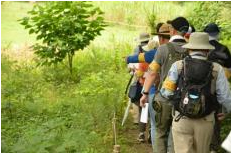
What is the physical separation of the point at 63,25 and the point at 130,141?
3.60 meters

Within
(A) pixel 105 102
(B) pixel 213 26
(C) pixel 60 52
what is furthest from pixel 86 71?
(B) pixel 213 26

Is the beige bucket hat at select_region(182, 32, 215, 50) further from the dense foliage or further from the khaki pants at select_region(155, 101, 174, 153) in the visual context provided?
the dense foliage

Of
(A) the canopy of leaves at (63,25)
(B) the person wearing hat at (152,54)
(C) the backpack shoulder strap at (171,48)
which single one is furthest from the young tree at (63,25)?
(C) the backpack shoulder strap at (171,48)

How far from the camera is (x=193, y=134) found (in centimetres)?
438

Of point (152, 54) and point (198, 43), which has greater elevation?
point (198, 43)

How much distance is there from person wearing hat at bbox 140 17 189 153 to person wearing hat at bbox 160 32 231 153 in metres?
0.40

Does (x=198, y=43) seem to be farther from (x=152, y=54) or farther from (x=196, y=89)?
(x=152, y=54)

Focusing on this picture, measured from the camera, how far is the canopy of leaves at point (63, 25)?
30.1 ft

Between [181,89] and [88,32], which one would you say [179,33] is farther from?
[88,32]

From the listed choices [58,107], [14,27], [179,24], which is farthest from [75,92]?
[14,27]

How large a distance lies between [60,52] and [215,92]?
5719 mm

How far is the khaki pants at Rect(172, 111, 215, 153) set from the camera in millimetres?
4297

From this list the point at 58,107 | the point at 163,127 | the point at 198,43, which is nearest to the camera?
the point at 198,43

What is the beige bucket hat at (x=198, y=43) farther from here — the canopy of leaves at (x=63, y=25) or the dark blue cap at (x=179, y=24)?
the canopy of leaves at (x=63, y=25)
